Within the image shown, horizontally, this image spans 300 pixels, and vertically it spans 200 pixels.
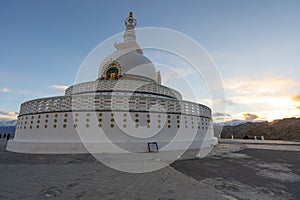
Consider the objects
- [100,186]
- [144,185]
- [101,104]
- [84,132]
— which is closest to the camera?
[100,186]

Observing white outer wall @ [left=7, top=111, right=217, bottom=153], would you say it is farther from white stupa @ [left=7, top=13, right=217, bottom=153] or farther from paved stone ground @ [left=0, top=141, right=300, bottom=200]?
paved stone ground @ [left=0, top=141, right=300, bottom=200]

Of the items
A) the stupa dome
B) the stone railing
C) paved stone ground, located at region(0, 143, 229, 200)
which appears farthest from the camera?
the stupa dome

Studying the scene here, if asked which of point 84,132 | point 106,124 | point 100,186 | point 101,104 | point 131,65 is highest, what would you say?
point 131,65

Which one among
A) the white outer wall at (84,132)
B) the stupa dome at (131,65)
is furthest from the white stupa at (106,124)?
the stupa dome at (131,65)

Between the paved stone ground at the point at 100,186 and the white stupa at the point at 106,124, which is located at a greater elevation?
the white stupa at the point at 106,124

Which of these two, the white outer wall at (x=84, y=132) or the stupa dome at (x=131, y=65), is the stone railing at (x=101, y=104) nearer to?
the white outer wall at (x=84, y=132)

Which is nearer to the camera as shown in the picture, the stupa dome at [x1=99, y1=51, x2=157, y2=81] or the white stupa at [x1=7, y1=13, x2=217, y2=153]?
the white stupa at [x1=7, y1=13, x2=217, y2=153]

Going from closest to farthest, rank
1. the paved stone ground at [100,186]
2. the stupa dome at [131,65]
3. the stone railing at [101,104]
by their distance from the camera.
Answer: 1. the paved stone ground at [100,186]
2. the stone railing at [101,104]
3. the stupa dome at [131,65]

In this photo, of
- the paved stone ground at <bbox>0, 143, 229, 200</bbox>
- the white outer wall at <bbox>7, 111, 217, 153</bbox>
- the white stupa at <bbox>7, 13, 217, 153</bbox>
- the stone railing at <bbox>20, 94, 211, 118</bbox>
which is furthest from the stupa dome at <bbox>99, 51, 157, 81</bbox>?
the paved stone ground at <bbox>0, 143, 229, 200</bbox>

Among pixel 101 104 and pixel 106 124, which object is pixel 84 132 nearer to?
pixel 106 124

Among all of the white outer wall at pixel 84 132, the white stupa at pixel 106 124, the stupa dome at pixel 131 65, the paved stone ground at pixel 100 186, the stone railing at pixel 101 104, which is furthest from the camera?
the stupa dome at pixel 131 65

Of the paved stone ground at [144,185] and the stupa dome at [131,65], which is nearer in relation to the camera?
the paved stone ground at [144,185]

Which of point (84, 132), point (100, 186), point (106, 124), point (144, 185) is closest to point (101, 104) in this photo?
point (106, 124)

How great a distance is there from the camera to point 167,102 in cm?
1089
